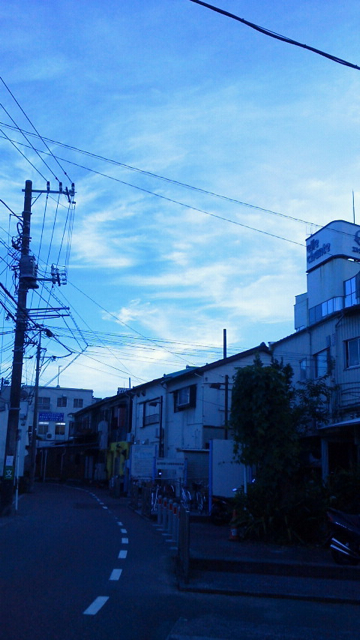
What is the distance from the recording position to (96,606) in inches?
311

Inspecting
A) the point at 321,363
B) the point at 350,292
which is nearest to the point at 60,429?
the point at 350,292

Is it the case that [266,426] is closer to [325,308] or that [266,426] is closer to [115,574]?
[115,574]

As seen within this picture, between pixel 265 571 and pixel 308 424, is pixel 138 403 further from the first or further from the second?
pixel 265 571

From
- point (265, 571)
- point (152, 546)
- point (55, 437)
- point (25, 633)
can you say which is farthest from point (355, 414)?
point (55, 437)

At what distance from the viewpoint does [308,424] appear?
20.6 metres

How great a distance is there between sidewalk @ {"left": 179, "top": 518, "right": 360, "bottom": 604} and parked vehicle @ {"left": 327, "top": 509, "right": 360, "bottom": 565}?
0.39 meters

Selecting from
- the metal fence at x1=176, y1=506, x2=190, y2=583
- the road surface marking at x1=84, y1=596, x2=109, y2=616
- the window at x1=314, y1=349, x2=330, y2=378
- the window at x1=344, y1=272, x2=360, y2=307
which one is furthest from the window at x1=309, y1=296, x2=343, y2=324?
the road surface marking at x1=84, y1=596, x2=109, y2=616

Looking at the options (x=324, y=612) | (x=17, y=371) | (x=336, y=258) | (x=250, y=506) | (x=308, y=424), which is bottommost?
(x=324, y=612)

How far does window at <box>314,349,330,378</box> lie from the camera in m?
21.5

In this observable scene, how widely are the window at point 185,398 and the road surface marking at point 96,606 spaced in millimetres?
26706

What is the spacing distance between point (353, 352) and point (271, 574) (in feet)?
35.6

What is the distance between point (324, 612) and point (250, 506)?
7001 mm

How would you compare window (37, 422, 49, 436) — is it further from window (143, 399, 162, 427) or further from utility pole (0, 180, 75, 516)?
utility pole (0, 180, 75, 516)

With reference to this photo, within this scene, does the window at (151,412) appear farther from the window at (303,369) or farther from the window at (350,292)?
the window at (303,369)
